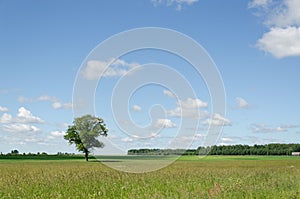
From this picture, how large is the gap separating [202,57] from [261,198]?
6428 mm

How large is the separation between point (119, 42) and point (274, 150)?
145 m

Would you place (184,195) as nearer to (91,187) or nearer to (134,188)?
(134,188)

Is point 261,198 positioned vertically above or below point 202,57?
below

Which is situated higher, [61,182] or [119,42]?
[119,42]

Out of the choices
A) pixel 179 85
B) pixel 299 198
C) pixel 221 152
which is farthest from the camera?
pixel 221 152

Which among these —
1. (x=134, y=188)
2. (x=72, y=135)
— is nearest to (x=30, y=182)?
(x=134, y=188)

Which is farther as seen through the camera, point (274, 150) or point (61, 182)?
point (274, 150)

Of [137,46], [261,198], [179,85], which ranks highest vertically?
[137,46]

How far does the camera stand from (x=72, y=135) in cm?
7406

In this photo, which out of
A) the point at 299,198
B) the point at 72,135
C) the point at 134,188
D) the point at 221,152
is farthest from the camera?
A: the point at 221,152

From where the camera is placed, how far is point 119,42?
51.1 ft

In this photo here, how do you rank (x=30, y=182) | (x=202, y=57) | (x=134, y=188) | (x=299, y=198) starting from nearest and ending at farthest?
(x=299, y=198) < (x=134, y=188) < (x=30, y=182) < (x=202, y=57)

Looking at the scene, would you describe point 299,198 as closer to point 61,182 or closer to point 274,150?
point 61,182

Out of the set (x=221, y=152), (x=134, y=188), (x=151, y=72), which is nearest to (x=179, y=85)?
(x=151, y=72)
